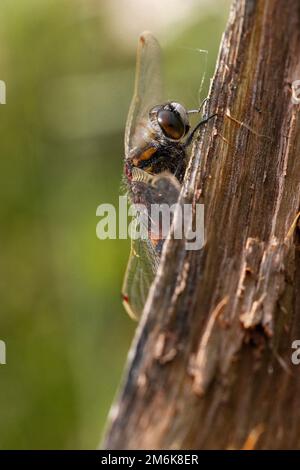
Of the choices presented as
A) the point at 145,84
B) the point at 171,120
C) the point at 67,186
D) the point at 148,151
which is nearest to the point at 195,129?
the point at 171,120

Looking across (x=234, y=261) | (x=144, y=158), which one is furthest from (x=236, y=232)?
(x=144, y=158)

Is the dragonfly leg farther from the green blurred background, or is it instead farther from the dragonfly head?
the green blurred background

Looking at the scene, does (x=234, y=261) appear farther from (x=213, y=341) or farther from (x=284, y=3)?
(x=284, y=3)

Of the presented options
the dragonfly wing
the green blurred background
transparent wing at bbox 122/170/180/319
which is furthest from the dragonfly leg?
the green blurred background

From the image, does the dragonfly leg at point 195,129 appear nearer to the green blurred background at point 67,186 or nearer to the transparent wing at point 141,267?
the transparent wing at point 141,267

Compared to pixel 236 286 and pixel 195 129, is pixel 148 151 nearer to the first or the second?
pixel 195 129

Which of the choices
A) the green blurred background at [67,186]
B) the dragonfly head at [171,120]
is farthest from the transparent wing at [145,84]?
the green blurred background at [67,186]
